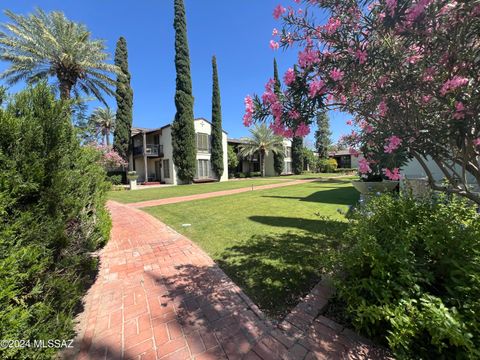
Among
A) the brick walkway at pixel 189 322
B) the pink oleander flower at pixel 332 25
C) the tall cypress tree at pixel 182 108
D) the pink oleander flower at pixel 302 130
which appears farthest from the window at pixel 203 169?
the pink oleander flower at pixel 332 25

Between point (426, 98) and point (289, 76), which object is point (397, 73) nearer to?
point (426, 98)

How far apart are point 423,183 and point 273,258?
186 inches

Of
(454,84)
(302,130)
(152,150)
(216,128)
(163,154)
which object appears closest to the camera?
(454,84)

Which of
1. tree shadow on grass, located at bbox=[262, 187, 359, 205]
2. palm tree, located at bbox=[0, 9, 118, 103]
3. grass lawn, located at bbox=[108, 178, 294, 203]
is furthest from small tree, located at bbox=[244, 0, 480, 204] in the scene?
palm tree, located at bbox=[0, 9, 118, 103]

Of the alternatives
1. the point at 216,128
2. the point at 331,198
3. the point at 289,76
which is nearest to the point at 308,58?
the point at 289,76

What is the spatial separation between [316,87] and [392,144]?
90 centimetres

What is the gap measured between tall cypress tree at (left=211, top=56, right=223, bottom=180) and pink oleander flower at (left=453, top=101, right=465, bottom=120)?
23.5 m

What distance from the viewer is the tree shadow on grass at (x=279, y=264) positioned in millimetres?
2953

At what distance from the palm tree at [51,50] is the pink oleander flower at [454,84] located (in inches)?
568

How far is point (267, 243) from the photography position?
476cm

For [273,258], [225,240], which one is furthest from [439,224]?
[225,240]

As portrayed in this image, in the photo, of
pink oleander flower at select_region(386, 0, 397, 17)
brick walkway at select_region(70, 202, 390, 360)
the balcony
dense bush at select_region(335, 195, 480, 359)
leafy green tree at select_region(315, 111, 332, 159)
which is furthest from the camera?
Answer: leafy green tree at select_region(315, 111, 332, 159)

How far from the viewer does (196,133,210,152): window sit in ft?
77.3

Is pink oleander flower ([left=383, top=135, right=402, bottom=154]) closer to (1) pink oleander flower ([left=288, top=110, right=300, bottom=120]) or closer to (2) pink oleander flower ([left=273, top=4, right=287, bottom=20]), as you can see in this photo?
(1) pink oleander flower ([left=288, top=110, right=300, bottom=120])
